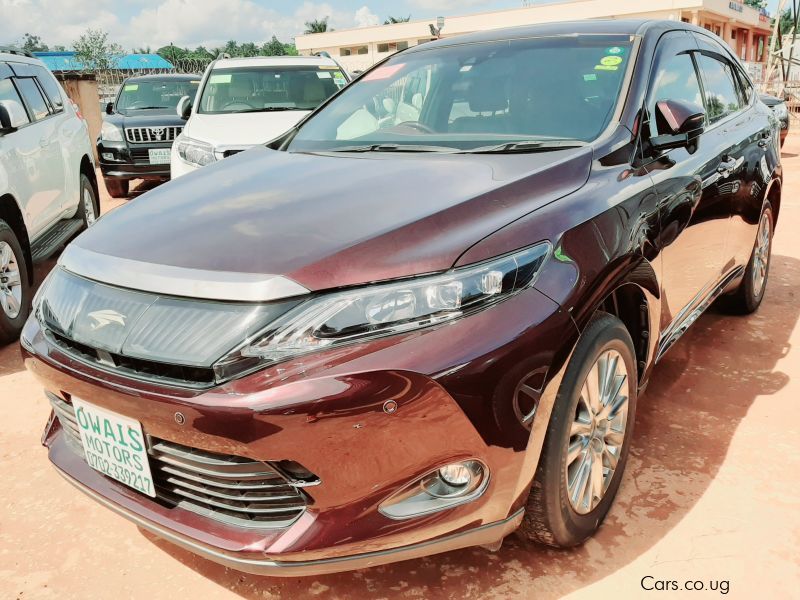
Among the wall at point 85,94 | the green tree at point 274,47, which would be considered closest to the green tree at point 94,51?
the wall at point 85,94

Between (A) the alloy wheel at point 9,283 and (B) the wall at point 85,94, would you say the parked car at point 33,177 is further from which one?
(B) the wall at point 85,94

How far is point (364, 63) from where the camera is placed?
5219 cm

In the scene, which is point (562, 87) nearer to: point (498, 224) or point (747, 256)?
point (498, 224)

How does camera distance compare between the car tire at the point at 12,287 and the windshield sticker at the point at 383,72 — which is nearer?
the windshield sticker at the point at 383,72

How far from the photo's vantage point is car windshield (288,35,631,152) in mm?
2641

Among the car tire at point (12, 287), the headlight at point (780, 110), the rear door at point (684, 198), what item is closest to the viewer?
the rear door at point (684, 198)

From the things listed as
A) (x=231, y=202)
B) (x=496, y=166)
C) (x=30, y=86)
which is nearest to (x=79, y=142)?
(x=30, y=86)

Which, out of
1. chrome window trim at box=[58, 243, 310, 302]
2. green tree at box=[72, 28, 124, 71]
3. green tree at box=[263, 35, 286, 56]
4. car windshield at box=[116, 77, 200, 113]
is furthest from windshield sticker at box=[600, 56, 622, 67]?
green tree at box=[263, 35, 286, 56]

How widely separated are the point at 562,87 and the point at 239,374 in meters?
1.78

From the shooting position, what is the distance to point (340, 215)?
6.68 ft

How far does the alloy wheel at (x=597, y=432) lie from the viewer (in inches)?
82.7

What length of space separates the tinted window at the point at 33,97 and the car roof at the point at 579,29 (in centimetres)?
370

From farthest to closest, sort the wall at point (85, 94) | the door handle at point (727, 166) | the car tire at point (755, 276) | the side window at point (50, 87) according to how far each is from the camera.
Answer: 1. the wall at point (85, 94)
2. the side window at point (50, 87)
3. the car tire at point (755, 276)
4. the door handle at point (727, 166)

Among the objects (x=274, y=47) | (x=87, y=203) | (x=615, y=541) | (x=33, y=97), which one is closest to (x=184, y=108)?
(x=87, y=203)
